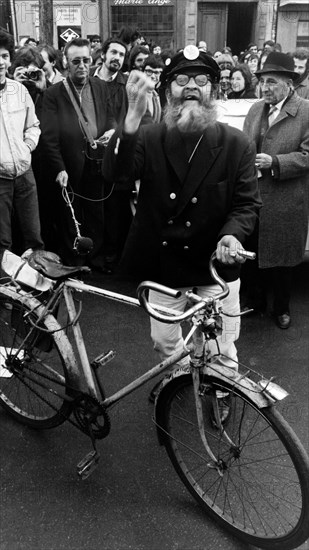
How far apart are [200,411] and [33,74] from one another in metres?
3.47

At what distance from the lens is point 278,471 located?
2502 mm

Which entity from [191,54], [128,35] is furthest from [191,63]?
[128,35]

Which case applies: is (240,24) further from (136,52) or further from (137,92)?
(137,92)

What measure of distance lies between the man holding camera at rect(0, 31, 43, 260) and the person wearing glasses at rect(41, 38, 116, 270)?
0.89ft

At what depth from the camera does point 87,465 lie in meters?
2.39

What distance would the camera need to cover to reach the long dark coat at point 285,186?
3.44 m

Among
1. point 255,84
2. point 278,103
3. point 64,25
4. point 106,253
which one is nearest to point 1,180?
point 106,253

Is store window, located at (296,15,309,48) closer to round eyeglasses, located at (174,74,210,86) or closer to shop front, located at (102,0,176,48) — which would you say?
shop front, located at (102,0,176,48)

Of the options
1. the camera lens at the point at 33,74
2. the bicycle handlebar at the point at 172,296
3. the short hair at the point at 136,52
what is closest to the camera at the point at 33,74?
the camera lens at the point at 33,74

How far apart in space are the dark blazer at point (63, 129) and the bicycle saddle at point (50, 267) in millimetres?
2042

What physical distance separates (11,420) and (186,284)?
1300 mm

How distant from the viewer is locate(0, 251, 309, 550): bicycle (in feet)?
6.43

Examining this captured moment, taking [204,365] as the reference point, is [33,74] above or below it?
above

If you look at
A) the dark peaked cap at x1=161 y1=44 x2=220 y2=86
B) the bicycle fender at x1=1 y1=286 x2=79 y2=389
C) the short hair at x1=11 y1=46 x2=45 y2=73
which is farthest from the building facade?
the bicycle fender at x1=1 y1=286 x2=79 y2=389
